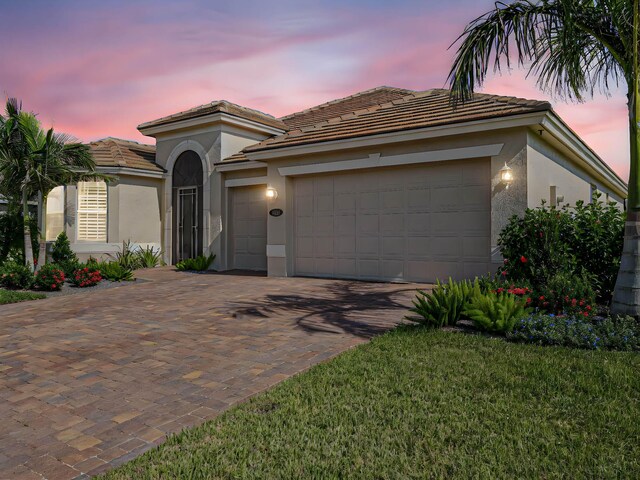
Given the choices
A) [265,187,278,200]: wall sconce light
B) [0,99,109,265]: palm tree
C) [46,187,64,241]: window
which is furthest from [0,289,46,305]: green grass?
[265,187,278,200]: wall sconce light

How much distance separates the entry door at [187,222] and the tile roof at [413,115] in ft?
13.9

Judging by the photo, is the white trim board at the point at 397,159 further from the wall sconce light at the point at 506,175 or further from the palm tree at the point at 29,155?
the palm tree at the point at 29,155

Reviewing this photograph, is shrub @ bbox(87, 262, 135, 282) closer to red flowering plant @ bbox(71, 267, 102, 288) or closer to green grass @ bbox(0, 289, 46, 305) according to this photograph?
red flowering plant @ bbox(71, 267, 102, 288)

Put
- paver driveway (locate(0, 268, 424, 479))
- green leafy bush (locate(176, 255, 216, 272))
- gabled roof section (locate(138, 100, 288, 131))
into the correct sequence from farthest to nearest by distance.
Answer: gabled roof section (locate(138, 100, 288, 131)), green leafy bush (locate(176, 255, 216, 272)), paver driveway (locate(0, 268, 424, 479))

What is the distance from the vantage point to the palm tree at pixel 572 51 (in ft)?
19.3

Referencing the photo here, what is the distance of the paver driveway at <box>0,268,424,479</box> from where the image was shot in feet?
10.7

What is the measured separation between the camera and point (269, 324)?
678 cm

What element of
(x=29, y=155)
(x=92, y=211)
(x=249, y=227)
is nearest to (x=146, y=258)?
(x=92, y=211)

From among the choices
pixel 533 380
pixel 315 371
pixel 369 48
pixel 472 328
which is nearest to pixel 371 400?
pixel 315 371

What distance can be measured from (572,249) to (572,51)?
333 cm

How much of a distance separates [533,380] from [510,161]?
6508mm

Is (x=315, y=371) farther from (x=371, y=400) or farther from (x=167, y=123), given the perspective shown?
(x=167, y=123)

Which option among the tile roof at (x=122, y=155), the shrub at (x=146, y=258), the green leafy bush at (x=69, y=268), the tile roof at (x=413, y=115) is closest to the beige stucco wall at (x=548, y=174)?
the tile roof at (x=413, y=115)

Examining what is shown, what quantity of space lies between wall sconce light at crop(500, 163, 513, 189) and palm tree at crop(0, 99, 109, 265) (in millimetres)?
11704
